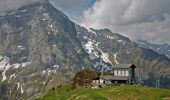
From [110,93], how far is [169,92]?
77.3 ft

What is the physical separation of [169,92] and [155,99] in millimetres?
15265

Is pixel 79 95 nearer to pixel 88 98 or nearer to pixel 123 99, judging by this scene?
pixel 88 98

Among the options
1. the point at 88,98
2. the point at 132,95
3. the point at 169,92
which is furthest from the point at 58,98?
the point at 169,92

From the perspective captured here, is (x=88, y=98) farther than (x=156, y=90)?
No

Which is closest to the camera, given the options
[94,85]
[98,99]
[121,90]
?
[98,99]

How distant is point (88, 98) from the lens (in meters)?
149

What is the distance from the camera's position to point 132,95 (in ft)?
493

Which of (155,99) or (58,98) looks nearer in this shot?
(155,99)

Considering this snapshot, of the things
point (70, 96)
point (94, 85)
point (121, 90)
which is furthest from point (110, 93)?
point (94, 85)

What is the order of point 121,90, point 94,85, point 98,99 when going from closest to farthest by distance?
point 98,99, point 121,90, point 94,85

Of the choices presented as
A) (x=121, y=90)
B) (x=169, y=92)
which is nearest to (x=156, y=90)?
(x=169, y=92)

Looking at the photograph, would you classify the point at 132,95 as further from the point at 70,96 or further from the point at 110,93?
the point at 70,96

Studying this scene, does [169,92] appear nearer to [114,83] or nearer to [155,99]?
[155,99]

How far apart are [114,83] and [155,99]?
5345 cm
